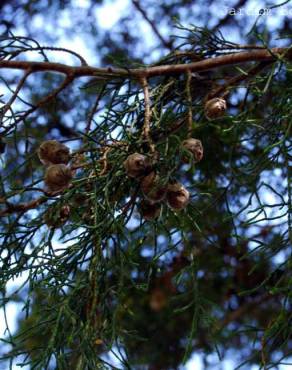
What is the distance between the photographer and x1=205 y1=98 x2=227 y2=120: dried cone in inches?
45.4

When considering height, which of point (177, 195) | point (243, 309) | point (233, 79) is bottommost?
point (177, 195)

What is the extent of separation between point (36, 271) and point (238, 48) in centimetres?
49

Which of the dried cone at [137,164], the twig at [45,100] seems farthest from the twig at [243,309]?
the dried cone at [137,164]

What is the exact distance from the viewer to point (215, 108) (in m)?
1.15

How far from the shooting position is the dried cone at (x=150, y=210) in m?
1.11

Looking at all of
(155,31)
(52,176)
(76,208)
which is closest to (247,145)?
(155,31)

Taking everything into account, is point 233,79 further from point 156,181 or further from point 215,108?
point 156,181

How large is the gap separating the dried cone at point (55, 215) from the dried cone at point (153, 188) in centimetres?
20

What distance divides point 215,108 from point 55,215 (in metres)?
0.29

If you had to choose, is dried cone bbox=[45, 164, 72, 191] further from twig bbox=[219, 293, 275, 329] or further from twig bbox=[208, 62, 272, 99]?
twig bbox=[219, 293, 275, 329]

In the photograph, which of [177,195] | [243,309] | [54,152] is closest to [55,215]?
[54,152]

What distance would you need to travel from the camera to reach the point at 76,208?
1.22 metres

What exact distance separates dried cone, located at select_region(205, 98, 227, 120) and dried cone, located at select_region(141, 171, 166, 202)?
17 cm

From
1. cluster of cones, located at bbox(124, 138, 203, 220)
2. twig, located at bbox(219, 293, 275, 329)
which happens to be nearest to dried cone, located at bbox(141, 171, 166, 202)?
cluster of cones, located at bbox(124, 138, 203, 220)
